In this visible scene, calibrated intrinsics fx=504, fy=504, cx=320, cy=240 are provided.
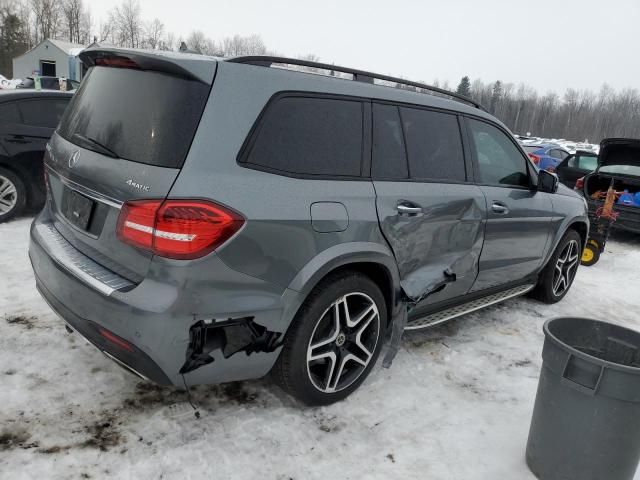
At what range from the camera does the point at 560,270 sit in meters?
5.37

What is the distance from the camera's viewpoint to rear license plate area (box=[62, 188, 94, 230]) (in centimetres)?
261

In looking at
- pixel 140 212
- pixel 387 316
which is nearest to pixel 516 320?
pixel 387 316

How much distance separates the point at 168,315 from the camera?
225 cm

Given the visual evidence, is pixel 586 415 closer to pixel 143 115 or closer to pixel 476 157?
pixel 476 157

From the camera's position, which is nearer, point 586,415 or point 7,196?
point 586,415

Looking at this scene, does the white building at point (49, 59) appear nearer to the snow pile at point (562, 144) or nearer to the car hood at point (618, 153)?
Answer: the snow pile at point (562, 144)

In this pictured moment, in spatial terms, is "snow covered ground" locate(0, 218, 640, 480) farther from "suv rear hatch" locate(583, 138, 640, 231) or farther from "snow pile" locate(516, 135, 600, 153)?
"snow pile" locate(516, 135, 600, 153)

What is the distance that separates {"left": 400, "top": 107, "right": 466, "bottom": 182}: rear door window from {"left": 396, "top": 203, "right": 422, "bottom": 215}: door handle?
0.22 meters

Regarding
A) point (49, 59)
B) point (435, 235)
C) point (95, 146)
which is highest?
point (49, 59)

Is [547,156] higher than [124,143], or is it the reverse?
[124,143]

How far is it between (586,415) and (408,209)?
1449mm

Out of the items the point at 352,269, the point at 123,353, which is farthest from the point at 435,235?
the point at 123,353

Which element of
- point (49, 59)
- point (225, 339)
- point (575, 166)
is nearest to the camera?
point (225, 339)

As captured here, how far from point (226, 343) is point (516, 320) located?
3380 millimetres
